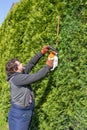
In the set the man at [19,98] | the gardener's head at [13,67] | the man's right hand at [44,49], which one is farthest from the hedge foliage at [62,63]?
the gardener's head at [13,67]

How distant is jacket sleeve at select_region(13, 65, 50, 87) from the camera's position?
616cm

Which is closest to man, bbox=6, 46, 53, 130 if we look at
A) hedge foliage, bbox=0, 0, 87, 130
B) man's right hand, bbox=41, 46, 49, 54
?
man's right hand, bbox=41, 46, 49, 54

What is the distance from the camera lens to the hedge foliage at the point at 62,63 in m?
6.89

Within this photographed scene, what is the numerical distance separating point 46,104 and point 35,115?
0.43 meters

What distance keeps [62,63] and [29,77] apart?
0.99 m

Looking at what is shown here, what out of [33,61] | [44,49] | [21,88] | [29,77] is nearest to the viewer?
[29,77]

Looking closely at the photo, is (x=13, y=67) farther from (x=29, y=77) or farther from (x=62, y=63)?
(x=62, y=63)

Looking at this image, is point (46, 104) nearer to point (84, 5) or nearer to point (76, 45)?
point (76, 45)

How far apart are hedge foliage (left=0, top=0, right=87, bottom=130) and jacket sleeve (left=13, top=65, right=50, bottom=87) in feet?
2.80

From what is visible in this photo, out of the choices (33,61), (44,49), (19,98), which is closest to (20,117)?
(19,98)

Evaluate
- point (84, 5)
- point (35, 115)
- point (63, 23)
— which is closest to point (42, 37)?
point (63, 23)

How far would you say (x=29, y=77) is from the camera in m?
6.21

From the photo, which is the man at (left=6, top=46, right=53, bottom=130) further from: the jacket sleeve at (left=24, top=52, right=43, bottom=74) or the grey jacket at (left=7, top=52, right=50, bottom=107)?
the jacket sleeve at (left=24, top=52, right=43, bottom=74)

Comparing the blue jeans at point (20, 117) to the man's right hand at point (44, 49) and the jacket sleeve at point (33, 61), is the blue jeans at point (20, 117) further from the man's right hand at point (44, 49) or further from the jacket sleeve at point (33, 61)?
the man's right hand at point (44, 49)
